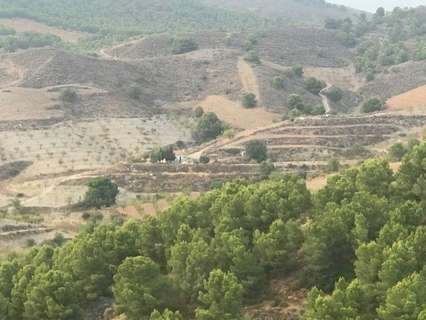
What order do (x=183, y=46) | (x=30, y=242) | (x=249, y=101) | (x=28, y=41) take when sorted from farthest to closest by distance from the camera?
(x=28, y=41), (x=183, y=46), (x=249, y=101), (x=30, y=242)

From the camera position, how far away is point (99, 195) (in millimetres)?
64500

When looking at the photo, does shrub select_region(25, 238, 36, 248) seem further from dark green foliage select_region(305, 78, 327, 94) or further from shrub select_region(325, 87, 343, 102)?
dark green foliage select_region(305, 78, 327, 94)

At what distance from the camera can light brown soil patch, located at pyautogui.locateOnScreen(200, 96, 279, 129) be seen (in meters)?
101

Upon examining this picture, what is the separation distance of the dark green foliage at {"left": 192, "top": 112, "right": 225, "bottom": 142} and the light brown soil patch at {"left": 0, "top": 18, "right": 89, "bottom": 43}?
8049 cm

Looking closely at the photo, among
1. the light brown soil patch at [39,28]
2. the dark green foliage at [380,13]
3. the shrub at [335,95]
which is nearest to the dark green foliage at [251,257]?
the shrub at [335,95]

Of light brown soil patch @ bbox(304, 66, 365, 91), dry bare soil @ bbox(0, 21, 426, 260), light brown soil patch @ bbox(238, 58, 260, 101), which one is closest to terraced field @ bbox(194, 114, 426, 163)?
dry bare soil @ bbox(0, 21, 426, 260)

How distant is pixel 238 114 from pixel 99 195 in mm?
43503

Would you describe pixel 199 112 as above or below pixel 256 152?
below

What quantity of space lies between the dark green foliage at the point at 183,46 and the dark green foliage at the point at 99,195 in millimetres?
70501

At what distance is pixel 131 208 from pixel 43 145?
2820 centimetres

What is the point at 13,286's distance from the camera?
36.3 m

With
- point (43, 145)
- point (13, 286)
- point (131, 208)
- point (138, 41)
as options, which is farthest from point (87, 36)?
point (13, 286)

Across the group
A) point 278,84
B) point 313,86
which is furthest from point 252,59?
point 278,84

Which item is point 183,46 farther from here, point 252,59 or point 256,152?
point 256,152
